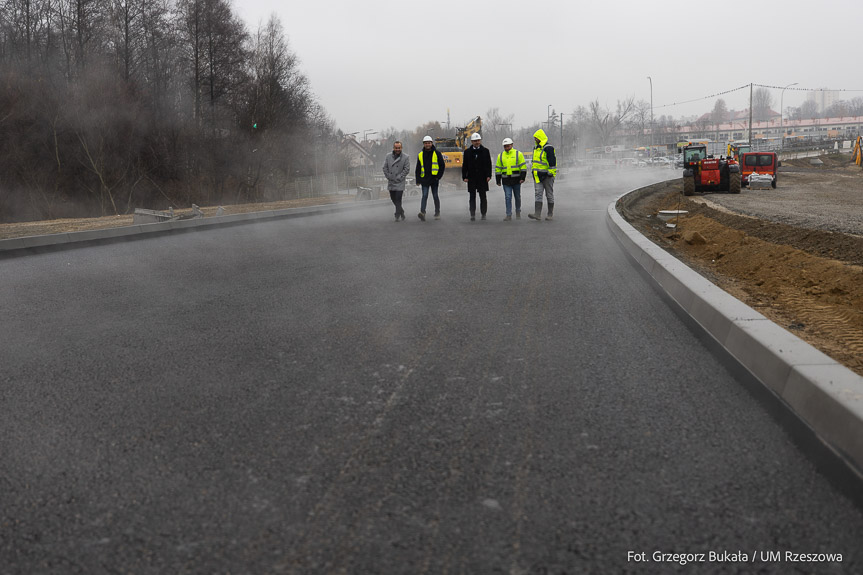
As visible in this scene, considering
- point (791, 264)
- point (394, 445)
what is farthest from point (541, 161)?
point (394, 445)

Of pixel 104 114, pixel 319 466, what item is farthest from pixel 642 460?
pixel 104 114

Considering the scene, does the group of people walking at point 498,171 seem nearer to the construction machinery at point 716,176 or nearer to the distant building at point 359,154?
the construction machinery at point 716,176

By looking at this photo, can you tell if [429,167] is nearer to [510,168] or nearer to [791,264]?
[510,168]

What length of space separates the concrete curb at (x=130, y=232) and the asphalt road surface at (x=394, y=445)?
7.10 meters

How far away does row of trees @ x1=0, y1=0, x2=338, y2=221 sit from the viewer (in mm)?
31375

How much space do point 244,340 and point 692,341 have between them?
3.25 metres

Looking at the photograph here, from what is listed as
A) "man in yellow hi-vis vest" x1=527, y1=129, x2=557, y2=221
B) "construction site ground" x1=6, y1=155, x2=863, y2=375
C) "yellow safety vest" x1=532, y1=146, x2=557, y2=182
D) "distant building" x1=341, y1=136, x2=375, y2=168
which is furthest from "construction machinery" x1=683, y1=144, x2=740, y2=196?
"distant building" x1=341, y1=136, x2=375, y2=168

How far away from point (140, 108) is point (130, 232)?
899 inches

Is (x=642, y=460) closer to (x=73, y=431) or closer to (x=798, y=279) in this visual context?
(x=73, y=431)

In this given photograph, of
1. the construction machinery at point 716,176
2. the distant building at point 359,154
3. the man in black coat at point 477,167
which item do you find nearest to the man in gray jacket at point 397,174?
the man in black coat at point 477,167

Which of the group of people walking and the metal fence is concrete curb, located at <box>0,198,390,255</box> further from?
the metal fence

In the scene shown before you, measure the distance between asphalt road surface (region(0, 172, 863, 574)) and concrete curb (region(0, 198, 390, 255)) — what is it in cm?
710

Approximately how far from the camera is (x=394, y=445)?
3.25m

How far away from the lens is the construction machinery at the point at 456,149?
126 feet
